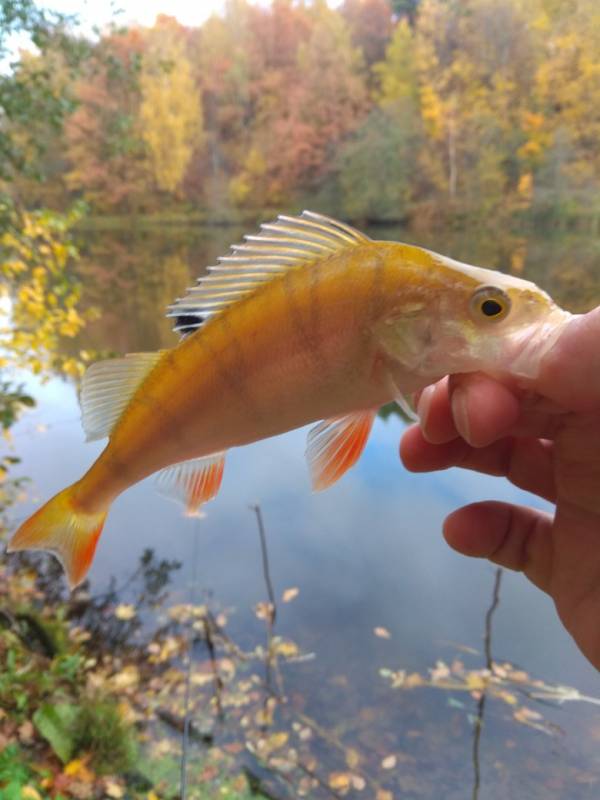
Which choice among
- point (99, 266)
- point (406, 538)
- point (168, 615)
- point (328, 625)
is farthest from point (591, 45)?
point (99, 266)

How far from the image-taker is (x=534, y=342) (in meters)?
0.97

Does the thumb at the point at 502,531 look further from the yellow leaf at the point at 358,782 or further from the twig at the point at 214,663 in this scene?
the twig at the point at 214,663

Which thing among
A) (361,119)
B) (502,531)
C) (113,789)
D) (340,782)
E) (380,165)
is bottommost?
(340,782)

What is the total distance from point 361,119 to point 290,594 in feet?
41.0

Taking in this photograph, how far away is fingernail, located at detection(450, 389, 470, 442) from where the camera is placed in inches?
39.1

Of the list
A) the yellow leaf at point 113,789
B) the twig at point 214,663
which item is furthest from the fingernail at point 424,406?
the twig at point 214,663

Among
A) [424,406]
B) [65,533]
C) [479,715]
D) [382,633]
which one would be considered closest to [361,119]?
[382,633]

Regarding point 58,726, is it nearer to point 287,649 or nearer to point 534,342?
point 287,649

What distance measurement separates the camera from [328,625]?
4.11m

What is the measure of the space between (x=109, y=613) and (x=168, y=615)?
16.3 inches

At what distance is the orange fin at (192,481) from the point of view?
1239 millimetres

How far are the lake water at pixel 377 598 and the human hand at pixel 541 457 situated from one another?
216cm

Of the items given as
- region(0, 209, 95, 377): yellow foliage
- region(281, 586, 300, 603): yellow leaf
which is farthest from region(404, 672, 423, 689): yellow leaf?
region(0, 209, 95, 377): yellow foliage

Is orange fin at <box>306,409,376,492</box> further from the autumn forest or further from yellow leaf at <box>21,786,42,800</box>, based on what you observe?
the autumn forest
